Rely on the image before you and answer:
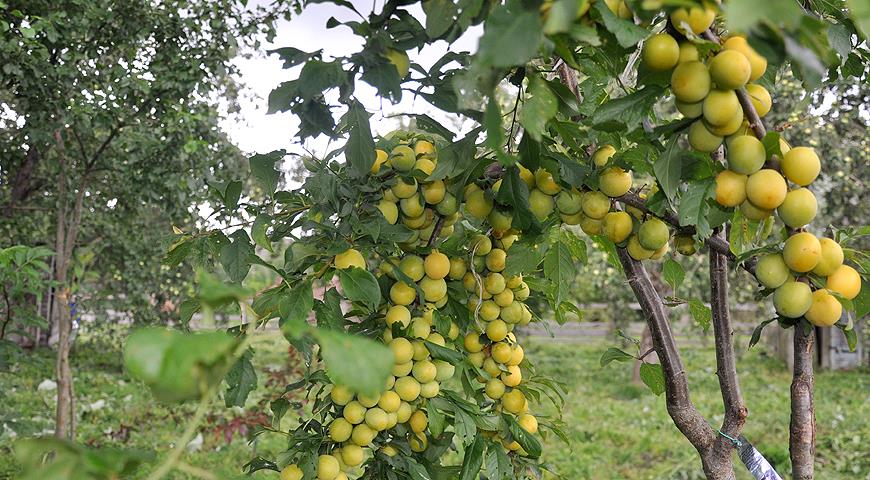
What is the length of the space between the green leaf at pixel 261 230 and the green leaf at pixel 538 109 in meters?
0.49

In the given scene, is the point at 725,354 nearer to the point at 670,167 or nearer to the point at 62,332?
the point at 670,167

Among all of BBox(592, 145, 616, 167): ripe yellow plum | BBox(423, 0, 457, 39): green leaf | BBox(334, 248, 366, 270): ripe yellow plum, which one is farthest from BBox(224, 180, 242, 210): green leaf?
BBox(592, 145, 616, 167): ripe yellow plum

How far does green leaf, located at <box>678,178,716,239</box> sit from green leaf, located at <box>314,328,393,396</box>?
18.5 inches

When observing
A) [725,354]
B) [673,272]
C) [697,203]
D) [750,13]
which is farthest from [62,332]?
[750,13]

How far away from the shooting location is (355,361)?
445 millimetres

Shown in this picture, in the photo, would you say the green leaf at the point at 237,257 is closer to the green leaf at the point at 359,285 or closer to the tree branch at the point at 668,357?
the green leaf at the point at 359,285

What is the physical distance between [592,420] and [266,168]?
4343 mm

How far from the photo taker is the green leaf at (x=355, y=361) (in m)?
0.44

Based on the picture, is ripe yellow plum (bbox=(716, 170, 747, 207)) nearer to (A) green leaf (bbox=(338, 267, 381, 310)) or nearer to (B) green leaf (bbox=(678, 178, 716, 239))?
(B) green leaf (bbox=(678, 178, 716, 239))

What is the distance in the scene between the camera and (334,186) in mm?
964

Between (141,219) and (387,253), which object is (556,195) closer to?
(387,253)

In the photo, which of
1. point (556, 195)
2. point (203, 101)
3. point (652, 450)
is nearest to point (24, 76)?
point (203, 101)

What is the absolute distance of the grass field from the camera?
3605 millimetres

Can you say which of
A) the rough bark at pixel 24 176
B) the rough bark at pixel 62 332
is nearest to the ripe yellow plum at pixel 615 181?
the rough bark at pixel 62 332
